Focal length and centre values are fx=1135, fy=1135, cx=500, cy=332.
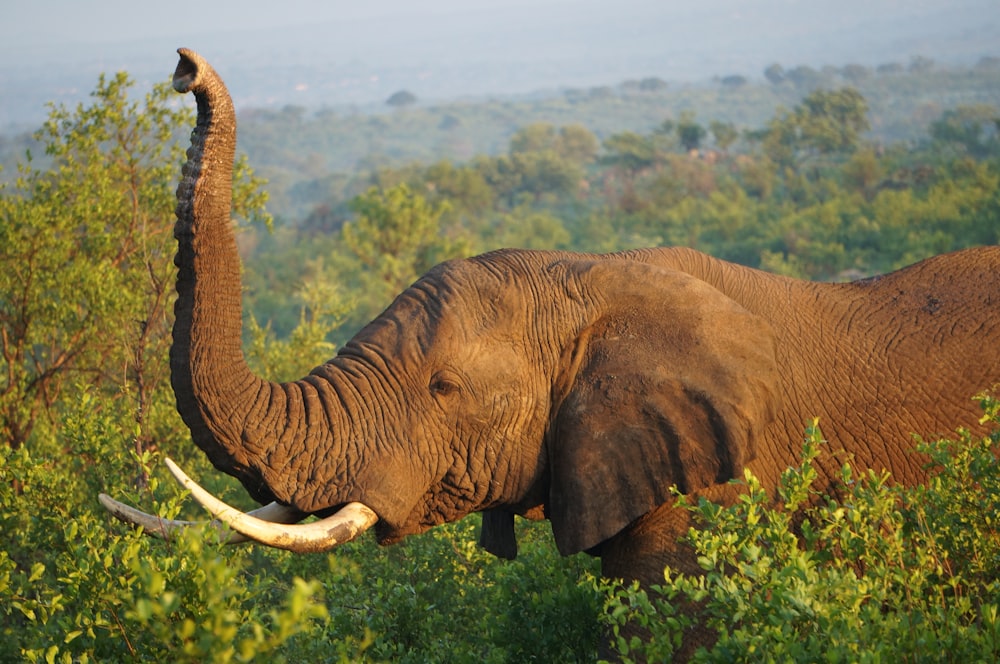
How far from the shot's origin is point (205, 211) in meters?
3.59

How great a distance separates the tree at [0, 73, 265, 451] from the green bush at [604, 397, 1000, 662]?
4928 millimetres

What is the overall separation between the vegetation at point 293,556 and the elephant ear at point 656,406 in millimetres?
244

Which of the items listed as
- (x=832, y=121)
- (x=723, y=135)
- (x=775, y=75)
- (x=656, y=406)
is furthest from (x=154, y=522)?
(x=775, y=75)

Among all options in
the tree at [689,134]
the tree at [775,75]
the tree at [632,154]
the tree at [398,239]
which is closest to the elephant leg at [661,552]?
the tree at [398,239]

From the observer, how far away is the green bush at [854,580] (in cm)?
281

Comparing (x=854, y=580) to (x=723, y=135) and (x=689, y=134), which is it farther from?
(x=689, y=134)

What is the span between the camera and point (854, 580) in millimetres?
2930

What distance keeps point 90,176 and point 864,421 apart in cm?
652

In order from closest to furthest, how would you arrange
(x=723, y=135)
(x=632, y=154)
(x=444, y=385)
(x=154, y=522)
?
(x=154, y=522)
(x=444, y=385)
(x=632, y=154)
(x=723, y=135)

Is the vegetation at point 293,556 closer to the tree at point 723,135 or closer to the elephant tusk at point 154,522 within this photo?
the elephant tusk at point 154,522

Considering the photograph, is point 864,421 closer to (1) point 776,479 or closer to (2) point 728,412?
(1) point 776,479

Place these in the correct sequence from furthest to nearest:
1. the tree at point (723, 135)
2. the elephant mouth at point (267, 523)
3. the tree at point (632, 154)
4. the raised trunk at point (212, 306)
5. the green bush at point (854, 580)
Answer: the tree at point (723, 135)
the tree at point (632, 154)
the raised trunk at point (212, 306)
the elephant mouth at point (267, 523)
the green bush at point (854, 580)

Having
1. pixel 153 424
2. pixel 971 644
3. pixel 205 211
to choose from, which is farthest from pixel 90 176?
pixel 971 644

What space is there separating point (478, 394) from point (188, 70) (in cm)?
145
